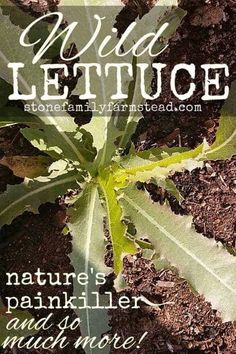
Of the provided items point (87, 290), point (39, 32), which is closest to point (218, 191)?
point (87, 290)

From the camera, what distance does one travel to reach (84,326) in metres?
1.24

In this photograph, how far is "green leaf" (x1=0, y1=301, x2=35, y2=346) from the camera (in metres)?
1.36

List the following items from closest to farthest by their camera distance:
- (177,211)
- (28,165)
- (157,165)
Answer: (157,165) < (28,165) < (177,211)

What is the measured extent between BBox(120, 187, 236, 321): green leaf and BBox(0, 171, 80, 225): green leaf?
129 mm

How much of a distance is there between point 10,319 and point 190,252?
1.28 feet

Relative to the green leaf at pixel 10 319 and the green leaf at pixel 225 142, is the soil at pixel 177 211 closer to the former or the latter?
the green leaf at pixel 10 319

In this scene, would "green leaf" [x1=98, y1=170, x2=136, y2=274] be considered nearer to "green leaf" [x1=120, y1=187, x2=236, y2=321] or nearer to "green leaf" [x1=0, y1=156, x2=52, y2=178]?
"green leaf" [x1=120, y1=187, x2=236, y2=321]

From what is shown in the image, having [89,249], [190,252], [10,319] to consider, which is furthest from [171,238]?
[10,319]

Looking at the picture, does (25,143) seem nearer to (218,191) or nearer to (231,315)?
(218,191)

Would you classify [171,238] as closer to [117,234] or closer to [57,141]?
[117,234]

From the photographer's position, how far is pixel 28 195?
4.12 ft

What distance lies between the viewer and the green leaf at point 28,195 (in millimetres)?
1253

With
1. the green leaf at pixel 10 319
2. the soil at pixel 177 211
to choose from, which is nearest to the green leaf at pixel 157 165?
the soil at pixel 177 211

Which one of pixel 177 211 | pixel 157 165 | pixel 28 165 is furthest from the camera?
pixel 177 211
